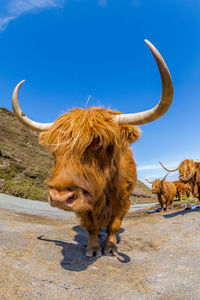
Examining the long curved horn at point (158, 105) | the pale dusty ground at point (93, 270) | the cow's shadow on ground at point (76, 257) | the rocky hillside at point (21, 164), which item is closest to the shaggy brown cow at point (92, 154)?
the long curved horn at point (158, 105)

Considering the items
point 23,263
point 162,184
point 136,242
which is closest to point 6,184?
point 162,184

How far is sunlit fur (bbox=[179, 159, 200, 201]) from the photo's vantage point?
22.6 feet

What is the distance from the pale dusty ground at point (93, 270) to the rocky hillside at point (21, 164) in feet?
16.4

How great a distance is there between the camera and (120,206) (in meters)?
3.42

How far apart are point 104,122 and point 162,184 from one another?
22.3 ft

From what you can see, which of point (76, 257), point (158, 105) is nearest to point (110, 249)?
point (76, 257)

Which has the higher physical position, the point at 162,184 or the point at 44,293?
the point at 162,184

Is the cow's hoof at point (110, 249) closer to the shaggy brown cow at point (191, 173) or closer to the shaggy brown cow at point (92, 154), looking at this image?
the shaggy brown cow at point (92, 154)

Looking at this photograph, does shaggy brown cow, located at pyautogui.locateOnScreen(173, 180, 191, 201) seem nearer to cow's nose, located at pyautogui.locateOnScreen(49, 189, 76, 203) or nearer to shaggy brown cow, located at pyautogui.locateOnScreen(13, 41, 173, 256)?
shaggy brown cow, located at pyautogui.locateOnScreen(13, 41, 173, 256)

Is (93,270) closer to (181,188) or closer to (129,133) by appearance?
(129,133)

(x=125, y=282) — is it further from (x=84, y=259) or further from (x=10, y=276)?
(x=10, y=276)

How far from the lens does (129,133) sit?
2734mm

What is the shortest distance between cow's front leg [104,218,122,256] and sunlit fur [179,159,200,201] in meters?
4.15

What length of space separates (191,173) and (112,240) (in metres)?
4.45
